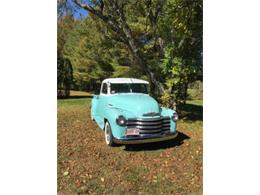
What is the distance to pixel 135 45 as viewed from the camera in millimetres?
3980

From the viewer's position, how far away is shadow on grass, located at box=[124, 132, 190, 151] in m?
3.79

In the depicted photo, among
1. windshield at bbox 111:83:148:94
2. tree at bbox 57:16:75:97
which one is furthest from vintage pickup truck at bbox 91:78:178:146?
tree at bbox 57:16:75:97

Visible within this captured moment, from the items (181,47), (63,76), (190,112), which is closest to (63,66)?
(63,76)

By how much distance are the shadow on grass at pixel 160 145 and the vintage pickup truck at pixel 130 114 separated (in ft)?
0.17

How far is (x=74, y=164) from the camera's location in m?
3.72

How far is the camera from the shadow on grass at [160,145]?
3.79 meters

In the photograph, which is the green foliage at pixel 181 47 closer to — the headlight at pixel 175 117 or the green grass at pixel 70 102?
the headlight at pixel 175 117

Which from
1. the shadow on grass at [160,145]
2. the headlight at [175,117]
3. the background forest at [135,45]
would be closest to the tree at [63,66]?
the background forest at [135,45]

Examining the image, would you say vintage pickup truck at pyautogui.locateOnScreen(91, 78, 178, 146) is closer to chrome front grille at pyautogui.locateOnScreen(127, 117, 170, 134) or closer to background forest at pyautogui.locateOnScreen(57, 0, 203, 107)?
chrome front grille at pyautogui.locateOnScreen(127, 117, 170, 134)

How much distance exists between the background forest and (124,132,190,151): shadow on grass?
373mm
